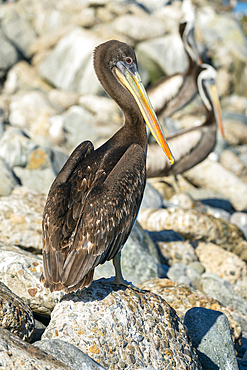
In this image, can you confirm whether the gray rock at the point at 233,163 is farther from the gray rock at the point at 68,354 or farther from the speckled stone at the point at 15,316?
the gray rock at the point at 68,354

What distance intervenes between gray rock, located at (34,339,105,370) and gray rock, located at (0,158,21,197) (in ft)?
14.8

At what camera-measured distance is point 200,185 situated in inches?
471

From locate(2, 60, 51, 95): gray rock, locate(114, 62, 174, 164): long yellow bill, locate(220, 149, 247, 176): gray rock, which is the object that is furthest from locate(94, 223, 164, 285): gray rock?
locate(2, 60, 51, 95): gray rock

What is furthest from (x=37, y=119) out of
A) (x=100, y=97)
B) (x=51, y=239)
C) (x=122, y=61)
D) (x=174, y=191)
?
(x=51, y=239)

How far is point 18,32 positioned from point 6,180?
14.1 metres

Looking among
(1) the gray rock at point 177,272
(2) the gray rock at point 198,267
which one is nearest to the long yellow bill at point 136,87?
(1) the gray rock at point 177,272

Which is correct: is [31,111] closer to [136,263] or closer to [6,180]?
[6,180]

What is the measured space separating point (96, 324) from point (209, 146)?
7489 mm

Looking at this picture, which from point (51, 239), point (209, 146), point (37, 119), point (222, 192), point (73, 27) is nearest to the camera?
point (51, 239)

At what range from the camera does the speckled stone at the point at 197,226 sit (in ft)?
24.7

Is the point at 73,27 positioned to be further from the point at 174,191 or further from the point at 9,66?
the point at 174,191

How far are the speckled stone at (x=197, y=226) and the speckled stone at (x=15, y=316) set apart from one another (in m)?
4.29

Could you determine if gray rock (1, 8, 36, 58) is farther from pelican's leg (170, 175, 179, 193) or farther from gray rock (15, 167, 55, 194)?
gray rock (15, 167, 55, 194)

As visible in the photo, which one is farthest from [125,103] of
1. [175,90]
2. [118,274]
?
[175,90]
